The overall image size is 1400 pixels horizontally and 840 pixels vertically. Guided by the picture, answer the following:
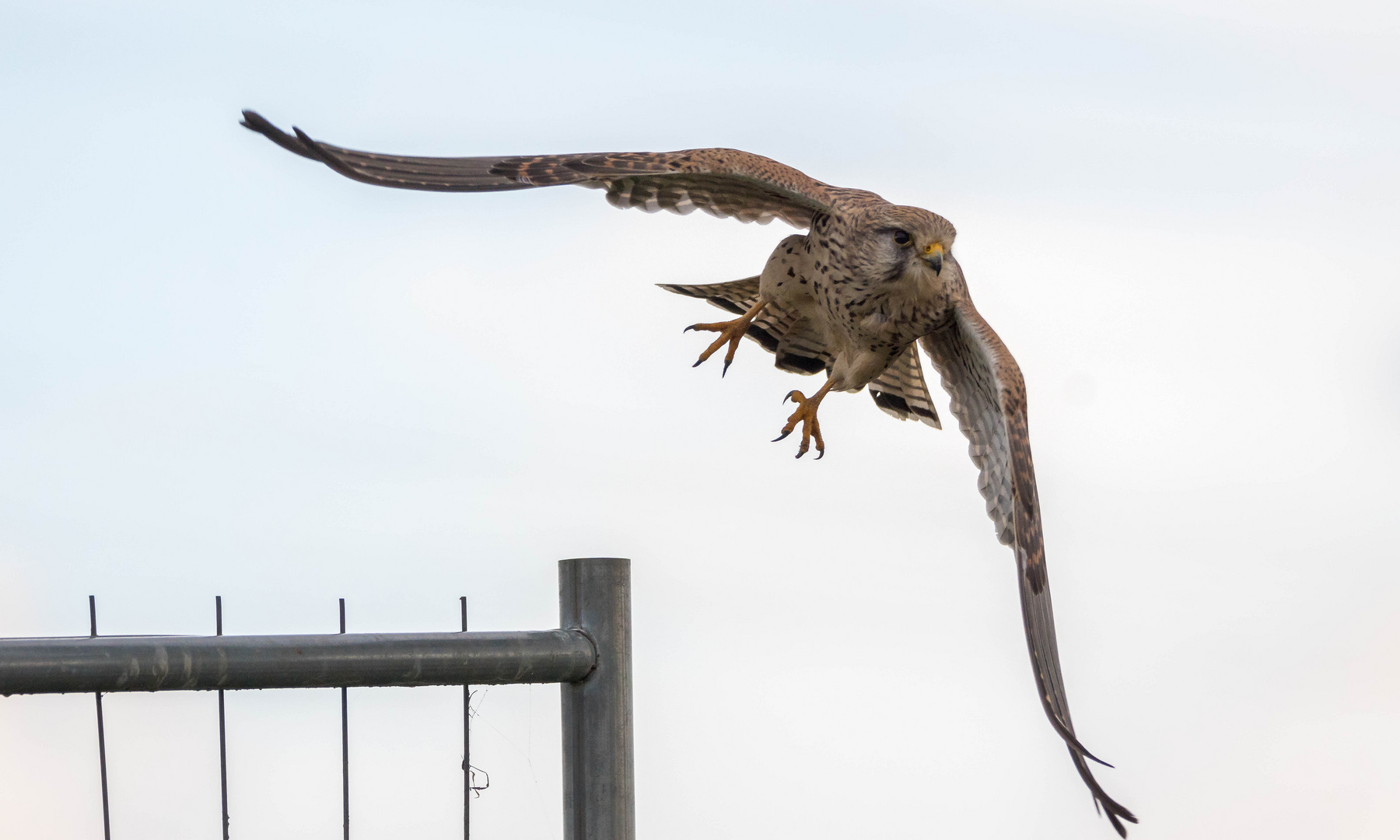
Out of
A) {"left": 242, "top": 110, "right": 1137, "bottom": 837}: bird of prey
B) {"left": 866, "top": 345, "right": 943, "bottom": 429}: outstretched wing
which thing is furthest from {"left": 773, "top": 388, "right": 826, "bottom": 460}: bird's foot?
{"left": 866, "top": 345, "right": 943, "bottom": 429}: outstretched wing

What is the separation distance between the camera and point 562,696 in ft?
7.70

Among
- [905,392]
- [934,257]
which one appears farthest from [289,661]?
[905,392]

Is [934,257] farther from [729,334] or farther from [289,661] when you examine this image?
[289,661]

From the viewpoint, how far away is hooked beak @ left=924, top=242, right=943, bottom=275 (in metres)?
4.12

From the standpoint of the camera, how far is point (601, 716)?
7.54 feet

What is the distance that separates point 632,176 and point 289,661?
222 centimetres

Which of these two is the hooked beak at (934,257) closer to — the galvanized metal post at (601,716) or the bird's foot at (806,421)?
the bird's foot at (806,421)

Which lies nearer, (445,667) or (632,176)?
(445,667)

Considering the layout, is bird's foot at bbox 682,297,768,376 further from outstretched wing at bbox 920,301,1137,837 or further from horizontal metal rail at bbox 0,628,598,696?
horizontal metal rail at bbox 0,628,598,696

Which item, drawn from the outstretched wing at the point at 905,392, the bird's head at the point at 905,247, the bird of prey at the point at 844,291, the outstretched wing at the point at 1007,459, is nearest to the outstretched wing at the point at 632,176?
the bird of prey at the point at 844,291

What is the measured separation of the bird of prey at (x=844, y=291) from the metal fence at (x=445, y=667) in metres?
1.27

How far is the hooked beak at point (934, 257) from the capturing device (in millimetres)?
4125

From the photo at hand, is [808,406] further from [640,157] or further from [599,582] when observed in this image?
[599,582]

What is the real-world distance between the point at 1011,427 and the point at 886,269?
2.17 ft
